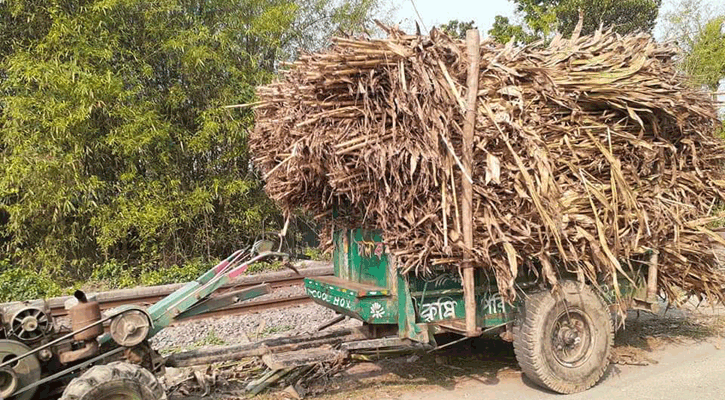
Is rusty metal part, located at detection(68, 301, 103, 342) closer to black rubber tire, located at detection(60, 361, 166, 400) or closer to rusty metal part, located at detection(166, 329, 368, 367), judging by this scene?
black rubber tire, located at detection(60, 361, 166, 400)

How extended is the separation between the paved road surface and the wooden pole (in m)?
0.85

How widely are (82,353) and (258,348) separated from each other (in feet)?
4.32

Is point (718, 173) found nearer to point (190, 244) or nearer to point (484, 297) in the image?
point (484, 297)

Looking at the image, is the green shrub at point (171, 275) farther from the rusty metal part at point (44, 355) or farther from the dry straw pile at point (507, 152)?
the rusty metal part at point (44, 355)

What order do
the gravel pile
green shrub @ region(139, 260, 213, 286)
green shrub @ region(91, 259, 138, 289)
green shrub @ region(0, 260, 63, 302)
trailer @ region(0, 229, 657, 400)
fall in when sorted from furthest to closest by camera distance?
1. green shrub @ region(139, 260, 213, 286)
2. green shrub @ region(91, 259, 138, 289)
3. green shrub @ region(0, 260, 63, 302)
4. the gravel pile
5. trailer @ region(0, 229, 657, 400)

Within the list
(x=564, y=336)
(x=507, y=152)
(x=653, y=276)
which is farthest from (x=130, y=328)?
(x=653, y=276)

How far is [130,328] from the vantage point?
166 inches

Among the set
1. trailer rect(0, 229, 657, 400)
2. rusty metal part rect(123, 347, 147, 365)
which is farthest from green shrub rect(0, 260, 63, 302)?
rusty metal part rect(123, 347, 147, 365)

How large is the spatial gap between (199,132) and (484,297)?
25.5ft

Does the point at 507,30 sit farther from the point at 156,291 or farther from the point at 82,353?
the point at 82,353

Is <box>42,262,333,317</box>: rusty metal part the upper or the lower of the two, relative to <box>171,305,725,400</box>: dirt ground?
upper

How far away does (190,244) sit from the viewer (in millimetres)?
11891

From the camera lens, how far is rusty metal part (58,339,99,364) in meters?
4.12

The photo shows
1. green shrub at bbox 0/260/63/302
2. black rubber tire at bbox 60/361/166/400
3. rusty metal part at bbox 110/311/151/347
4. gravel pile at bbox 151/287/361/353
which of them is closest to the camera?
black rubber tire at bbox 60/361/166/400
